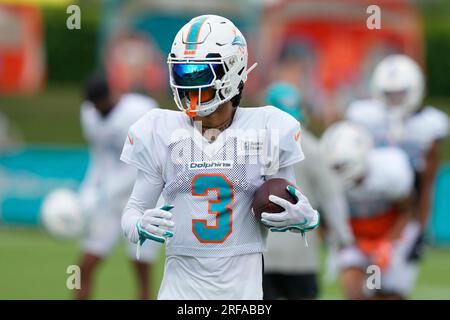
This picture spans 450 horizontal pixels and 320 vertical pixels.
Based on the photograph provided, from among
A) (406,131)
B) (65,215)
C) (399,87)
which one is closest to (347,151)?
(406,131)

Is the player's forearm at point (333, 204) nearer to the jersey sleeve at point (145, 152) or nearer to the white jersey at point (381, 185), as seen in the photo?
the white jersey at point (381, 185)

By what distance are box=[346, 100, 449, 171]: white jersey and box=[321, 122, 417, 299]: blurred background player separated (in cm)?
29

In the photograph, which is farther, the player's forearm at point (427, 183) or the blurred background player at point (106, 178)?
the blurred background player at point (106, 178)

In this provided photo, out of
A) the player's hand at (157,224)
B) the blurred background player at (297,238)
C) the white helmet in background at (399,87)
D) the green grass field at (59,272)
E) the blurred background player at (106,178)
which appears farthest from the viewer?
the green grass field at (59,272)

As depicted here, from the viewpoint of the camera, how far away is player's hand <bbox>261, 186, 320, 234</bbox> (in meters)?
4.85

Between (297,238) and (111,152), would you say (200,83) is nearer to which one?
(297,238)

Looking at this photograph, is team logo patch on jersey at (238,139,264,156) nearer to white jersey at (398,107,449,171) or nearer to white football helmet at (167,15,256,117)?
white football helmet at (167,15,256,117)

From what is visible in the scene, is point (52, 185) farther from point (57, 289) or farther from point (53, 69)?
point (53, 69)

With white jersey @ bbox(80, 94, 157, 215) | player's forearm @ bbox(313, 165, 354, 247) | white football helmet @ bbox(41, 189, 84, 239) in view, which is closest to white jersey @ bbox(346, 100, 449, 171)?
player's forearm @ bbox(313, 165, 354, 247)

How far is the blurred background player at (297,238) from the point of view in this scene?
24.5 ft

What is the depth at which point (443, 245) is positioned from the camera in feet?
49.6

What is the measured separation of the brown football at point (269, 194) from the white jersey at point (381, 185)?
3.27m

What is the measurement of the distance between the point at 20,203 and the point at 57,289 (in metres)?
5.21

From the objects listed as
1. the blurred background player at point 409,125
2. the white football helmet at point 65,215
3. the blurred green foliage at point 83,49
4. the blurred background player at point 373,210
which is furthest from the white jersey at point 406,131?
the blurred green foliage at point 83,49
